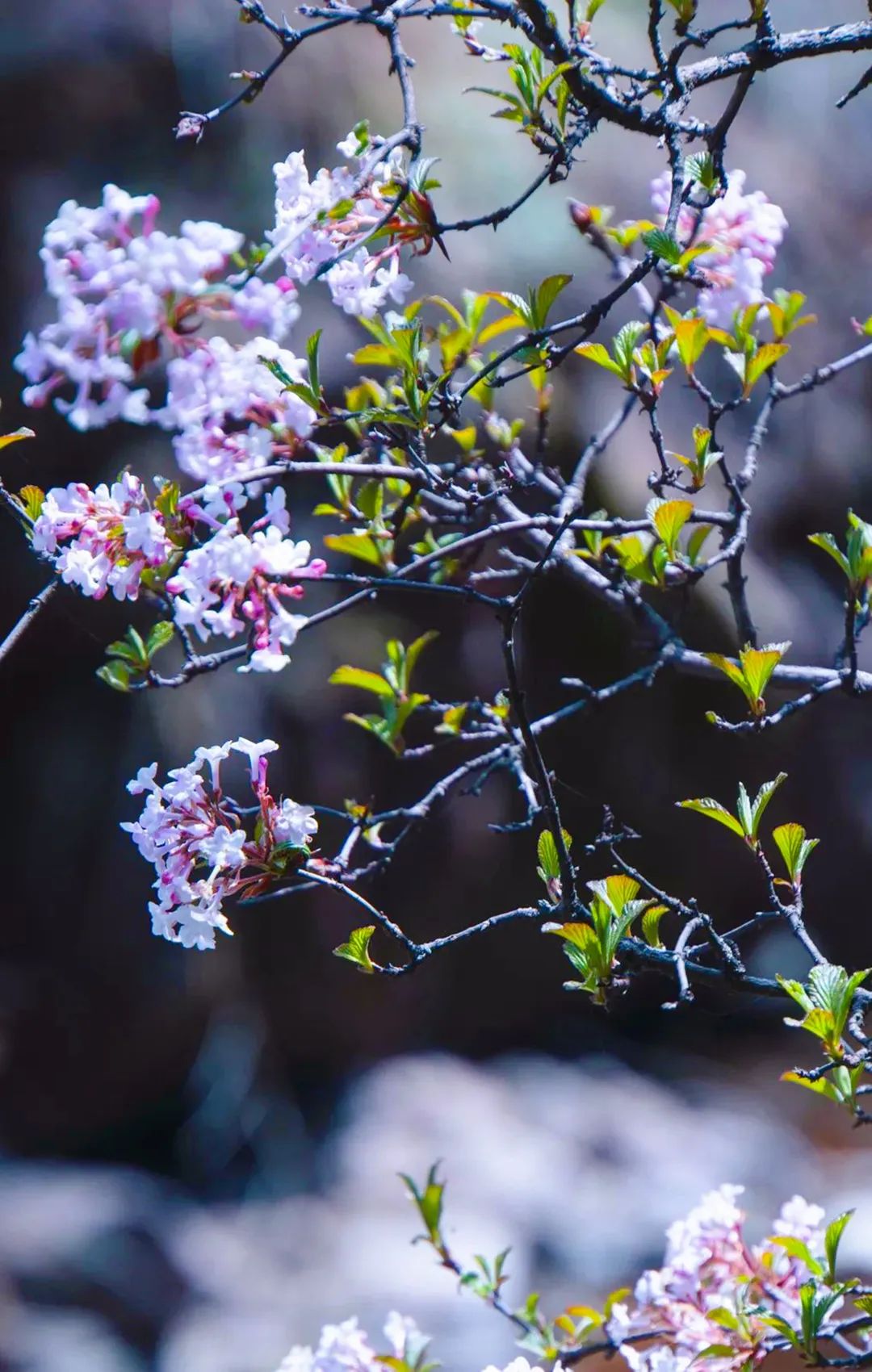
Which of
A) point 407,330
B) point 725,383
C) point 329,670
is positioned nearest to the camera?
point 407,330

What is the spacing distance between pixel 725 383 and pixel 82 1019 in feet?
6.88

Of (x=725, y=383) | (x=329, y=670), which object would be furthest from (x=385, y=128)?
(x=329, y=670)

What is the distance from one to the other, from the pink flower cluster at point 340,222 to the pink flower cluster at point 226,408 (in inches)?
3.5

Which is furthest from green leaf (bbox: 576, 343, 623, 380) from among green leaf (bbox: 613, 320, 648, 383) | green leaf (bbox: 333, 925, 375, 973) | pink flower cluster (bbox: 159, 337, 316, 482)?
green leaf (bbox: 333, 925, 375, 973)

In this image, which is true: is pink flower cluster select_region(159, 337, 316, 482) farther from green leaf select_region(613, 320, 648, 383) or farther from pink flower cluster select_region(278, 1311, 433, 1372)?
pink flower cluster select_region(278, 1311, 433, 1372)

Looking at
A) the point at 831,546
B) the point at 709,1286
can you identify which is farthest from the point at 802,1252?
the point at 831,546

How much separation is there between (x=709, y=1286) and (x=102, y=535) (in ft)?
3.08

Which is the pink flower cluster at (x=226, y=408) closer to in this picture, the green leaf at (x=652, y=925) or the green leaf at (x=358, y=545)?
the green leaf at (x=358, y=545)

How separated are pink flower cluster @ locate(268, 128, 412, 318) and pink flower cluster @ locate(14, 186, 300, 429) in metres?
0.05

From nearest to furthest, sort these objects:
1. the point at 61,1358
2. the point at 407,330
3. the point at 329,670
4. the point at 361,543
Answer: the point at 407,330, the point at 361,543, the point at 61,1358, the point at 329,670

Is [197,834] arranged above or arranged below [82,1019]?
below

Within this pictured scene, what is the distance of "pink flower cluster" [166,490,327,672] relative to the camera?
79 centimetres

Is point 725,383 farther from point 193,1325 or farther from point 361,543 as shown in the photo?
point 193,1325

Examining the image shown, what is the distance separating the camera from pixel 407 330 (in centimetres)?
88
